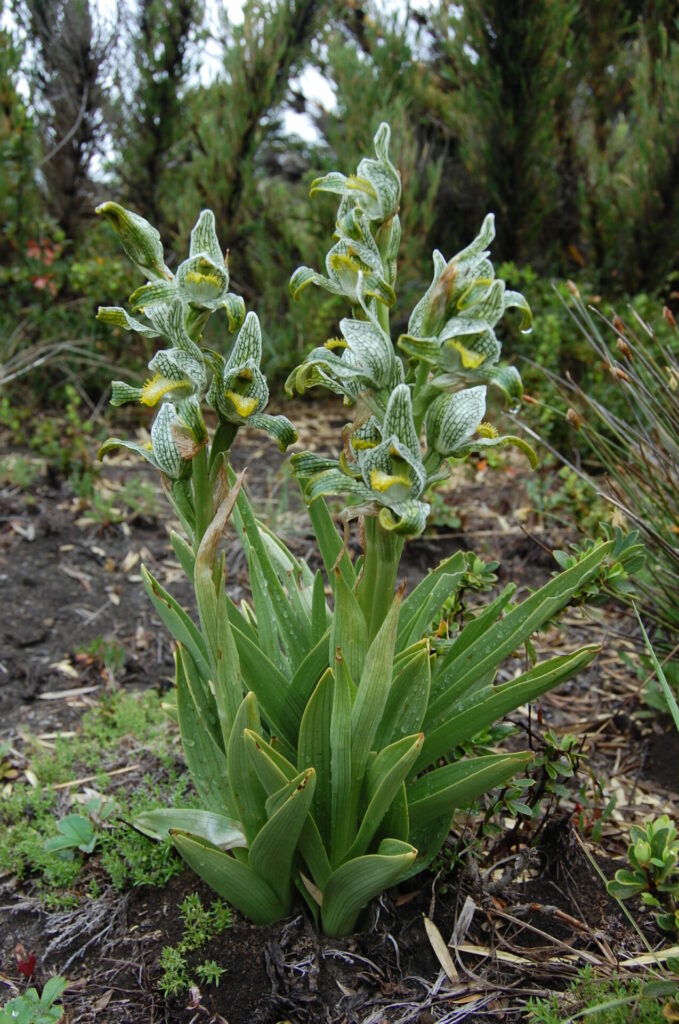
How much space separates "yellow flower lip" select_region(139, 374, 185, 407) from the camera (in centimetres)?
136

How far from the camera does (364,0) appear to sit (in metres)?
6.75

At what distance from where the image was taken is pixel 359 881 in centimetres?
149

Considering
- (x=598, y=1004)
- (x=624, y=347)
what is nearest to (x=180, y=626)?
(x=598, y=1004)

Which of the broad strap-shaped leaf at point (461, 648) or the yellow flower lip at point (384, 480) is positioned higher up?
the yellow flower lip at point (384, 480)

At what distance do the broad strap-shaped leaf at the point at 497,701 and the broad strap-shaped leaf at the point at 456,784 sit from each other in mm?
46

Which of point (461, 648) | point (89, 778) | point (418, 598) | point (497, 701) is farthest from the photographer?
point (89, 778)

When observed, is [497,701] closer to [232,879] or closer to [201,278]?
[232,879]

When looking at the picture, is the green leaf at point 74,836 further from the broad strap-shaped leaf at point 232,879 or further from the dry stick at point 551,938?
the dry stick at point 551,938

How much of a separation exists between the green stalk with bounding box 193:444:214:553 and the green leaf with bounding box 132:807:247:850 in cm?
58

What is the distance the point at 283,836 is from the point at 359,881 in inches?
6.4

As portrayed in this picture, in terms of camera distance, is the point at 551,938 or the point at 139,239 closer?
the point at 139,239

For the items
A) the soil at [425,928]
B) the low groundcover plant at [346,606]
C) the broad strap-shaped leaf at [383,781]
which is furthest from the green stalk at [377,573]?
the soil at [425,928]

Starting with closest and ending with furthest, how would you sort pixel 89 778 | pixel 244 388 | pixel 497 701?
pixel 244 388, pixel 497 701, pixel 89 778

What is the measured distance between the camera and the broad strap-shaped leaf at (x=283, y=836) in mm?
1393
